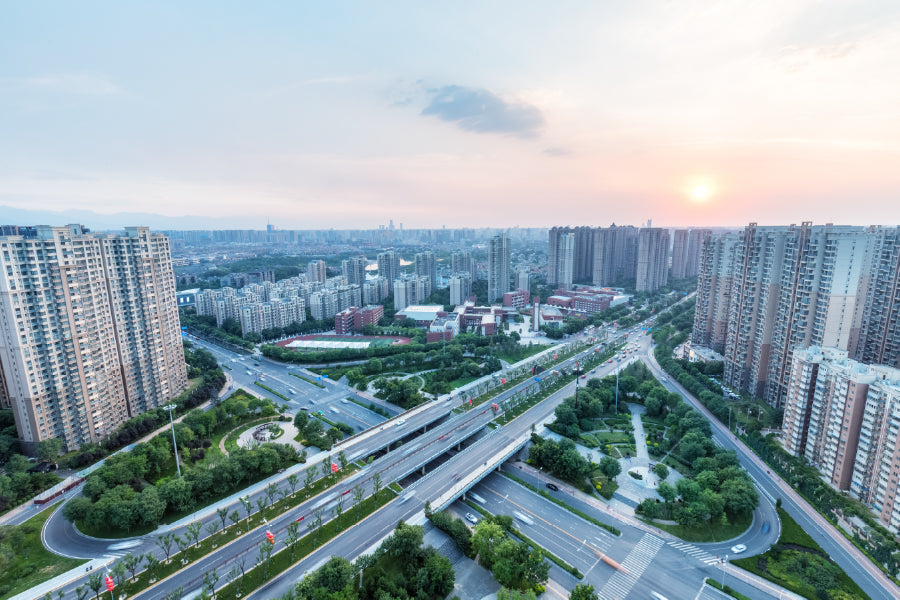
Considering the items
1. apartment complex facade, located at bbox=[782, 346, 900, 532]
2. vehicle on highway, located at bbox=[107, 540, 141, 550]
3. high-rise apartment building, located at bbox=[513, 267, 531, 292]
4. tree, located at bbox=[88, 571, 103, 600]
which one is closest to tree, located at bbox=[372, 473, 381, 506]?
vehicle on highway, located at bbox=[107, 540, 141, 550]

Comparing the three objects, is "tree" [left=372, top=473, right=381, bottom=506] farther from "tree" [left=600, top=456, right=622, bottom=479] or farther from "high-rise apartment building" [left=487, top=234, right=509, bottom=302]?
"high-rise apartment building" [left=487, top=234, right=509, bottom=302]

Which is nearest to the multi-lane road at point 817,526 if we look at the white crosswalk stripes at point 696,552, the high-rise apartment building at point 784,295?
the white crosswalk stripes at point 696,552

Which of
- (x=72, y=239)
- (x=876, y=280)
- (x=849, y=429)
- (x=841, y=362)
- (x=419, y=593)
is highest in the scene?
(x=72, y=239)

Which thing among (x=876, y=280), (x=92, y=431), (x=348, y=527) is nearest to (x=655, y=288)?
(x=876, y=280)

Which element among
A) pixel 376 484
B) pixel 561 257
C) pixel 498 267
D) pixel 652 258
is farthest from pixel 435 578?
pixel 652 258

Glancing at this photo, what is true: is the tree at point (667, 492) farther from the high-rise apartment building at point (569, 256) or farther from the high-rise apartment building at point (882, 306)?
the high-rise apartment building at point (569, 256)

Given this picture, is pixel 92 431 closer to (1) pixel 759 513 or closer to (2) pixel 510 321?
(1) pixel 759 513

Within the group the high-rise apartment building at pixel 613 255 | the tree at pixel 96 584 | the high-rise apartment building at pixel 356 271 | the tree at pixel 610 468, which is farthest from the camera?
the high-rise apartment building at pixel 613 255
